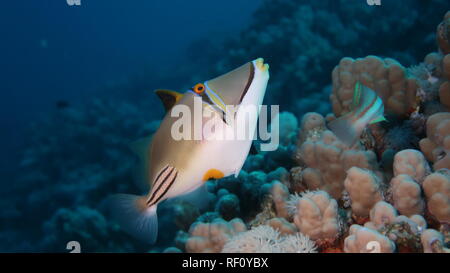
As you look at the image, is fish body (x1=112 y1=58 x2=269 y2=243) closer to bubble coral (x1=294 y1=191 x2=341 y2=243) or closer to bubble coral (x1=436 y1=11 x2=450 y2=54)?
bubble coral (x1=294 y1=191 x2=341 y2=243)

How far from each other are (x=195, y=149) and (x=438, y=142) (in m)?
2.06

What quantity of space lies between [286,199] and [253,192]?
510 millimetres

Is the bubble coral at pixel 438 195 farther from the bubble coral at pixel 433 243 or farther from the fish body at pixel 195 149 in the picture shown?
the fish body at pixel 195 149

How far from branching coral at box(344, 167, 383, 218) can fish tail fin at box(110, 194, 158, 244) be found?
1.39 metres

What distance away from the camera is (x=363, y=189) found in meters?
2.10

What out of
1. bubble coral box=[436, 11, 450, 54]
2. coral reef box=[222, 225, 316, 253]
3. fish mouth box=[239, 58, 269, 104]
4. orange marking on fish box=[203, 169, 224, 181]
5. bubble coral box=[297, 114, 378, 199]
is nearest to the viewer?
fish mouth box=[239, 58, 269, 104]

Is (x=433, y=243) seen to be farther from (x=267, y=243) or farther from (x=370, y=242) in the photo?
(x=267, y=243)

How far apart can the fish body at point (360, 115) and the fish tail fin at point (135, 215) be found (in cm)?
167

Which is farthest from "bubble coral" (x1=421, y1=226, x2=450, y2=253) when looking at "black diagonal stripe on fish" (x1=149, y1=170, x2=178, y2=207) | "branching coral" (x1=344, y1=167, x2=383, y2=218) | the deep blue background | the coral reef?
the deep blue background

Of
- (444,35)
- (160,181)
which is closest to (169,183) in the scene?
(160,181)

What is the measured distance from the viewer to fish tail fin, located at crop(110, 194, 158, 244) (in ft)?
5.25

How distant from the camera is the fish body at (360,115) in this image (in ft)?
7.87

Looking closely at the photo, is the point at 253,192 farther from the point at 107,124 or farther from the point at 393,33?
the point at 107,124

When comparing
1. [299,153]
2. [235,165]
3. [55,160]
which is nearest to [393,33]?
[299,153]
